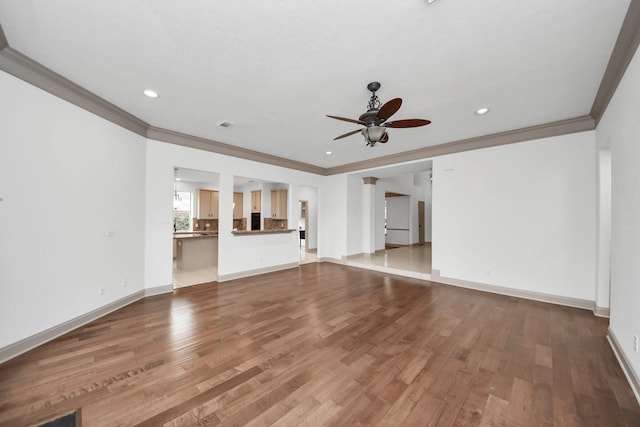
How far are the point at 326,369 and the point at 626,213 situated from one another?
3.10 meters

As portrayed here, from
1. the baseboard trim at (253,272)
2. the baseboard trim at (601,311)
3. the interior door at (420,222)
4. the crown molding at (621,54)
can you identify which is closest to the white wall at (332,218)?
the baseboard trim at (253,272)

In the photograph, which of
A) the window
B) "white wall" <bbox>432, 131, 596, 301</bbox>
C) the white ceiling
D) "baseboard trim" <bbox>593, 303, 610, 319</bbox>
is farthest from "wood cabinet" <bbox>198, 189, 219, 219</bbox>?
"baseboard trim" <bbox>593, 303, 610, 319</bbox>

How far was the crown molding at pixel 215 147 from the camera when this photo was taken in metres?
4.16

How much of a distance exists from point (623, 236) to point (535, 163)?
2.25 m

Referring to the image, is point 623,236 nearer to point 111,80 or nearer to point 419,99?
point 419,99

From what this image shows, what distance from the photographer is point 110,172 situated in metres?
3.31

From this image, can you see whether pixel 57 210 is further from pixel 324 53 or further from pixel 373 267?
pixel 373 267

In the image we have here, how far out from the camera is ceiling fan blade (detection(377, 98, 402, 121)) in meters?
2.23

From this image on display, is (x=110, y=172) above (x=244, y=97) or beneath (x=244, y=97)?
beneath

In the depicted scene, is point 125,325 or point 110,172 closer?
point 125,325

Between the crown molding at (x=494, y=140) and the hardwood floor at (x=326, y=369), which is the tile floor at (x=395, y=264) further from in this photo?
the crown molding at (x=494, y=140)

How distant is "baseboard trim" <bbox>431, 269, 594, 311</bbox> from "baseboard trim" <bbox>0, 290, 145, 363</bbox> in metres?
5.74

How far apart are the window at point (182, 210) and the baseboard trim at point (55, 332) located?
6.41m

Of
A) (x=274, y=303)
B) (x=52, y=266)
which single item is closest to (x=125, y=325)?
(x=52, y=266)
